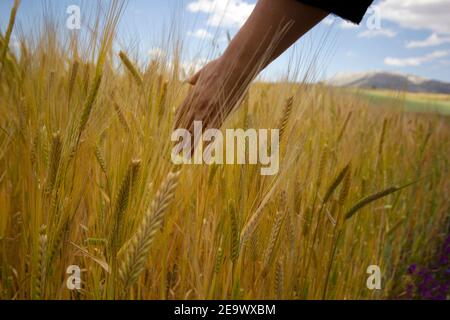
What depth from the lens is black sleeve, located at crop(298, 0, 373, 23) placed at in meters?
0.67

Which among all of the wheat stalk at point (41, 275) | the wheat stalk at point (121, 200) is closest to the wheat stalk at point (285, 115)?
the wheat stalk at point (121, 200)

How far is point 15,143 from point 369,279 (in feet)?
3.33

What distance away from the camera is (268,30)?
2.32ft

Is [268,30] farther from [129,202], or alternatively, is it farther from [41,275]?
[41,275]

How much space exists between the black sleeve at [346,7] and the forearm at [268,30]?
2cm

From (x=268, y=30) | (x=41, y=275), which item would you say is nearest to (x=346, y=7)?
(x=268, y=30)

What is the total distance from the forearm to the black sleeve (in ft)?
0.07

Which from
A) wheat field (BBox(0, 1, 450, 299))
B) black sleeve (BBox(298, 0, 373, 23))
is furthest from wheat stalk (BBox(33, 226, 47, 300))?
black sleeve (BBox(298, 0, 373, 23))

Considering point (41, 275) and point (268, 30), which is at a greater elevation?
point (268, 30)

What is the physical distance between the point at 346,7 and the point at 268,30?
138 millimetres

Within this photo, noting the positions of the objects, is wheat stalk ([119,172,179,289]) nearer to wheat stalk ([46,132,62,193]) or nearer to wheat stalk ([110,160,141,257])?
wheat stalk ([110,160,141,257])

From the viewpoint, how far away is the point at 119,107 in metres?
0.83
